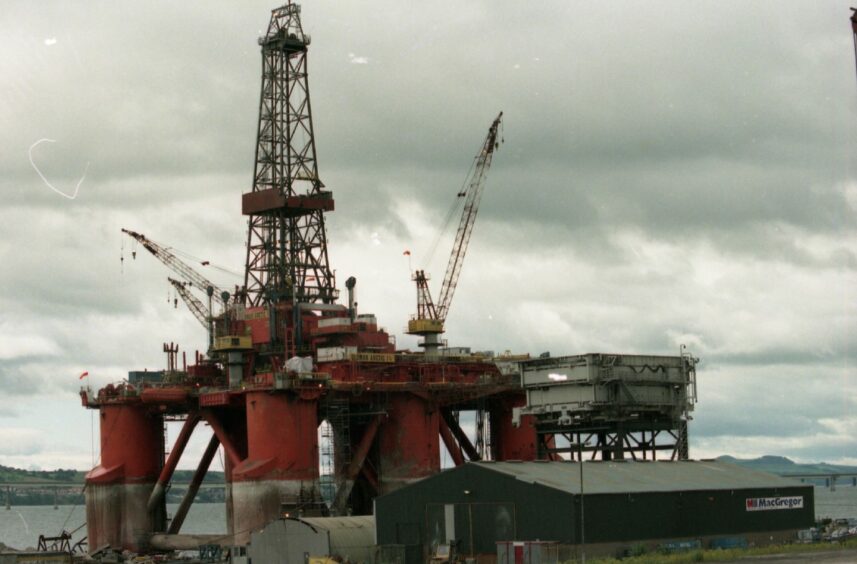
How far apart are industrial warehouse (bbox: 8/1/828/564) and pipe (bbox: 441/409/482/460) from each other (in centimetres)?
23

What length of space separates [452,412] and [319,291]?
1743 centimetres

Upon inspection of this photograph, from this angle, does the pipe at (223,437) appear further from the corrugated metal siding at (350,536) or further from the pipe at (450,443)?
the corrugated metal siding at (350,536)

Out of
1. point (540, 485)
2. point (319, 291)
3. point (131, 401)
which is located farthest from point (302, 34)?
point (540, 485)

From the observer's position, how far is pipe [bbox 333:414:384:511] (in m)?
124

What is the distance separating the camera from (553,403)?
11744 centimetres

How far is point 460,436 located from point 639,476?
4900 centimetres

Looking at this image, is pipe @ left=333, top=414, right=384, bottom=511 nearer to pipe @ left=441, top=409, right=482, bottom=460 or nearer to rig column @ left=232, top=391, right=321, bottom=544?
rig column @ left=232, top=391, right=321, bottom=544

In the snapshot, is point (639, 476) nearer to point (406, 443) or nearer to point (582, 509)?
point (582, 509)

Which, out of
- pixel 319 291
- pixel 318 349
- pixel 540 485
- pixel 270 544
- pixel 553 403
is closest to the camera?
pixel 540 485

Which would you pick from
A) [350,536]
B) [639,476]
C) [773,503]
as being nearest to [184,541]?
[350,536]

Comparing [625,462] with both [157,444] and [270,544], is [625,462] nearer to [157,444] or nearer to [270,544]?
[270,544]

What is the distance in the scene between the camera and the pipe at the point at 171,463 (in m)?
133

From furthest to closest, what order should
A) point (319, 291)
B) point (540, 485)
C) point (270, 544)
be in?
point (319, 291), point (270, 544), point (540, 485)

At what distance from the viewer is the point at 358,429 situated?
13212 cm
